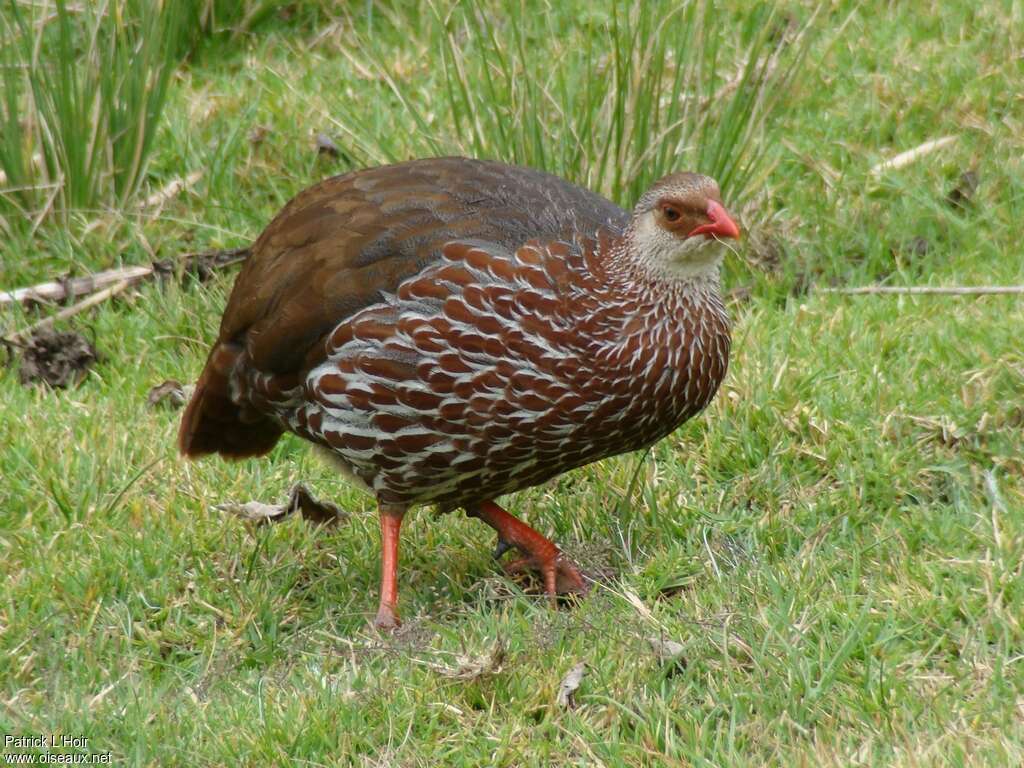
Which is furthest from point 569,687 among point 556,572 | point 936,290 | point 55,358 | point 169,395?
point 55,358

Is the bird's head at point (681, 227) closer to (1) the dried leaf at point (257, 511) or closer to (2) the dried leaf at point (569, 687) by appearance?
(2) the dried leaf at point (569, 687)

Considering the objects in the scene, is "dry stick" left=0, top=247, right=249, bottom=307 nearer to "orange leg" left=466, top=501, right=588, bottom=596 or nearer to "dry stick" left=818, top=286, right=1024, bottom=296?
"orange leg" left=466, top=501, right=588, bottom=596

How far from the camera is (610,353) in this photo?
4.33 meters

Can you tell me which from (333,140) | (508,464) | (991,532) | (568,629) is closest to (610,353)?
(508,464)

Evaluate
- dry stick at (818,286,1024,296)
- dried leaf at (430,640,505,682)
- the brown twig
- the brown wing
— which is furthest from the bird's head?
the brown twig

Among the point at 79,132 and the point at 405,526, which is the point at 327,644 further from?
the point at 79,132

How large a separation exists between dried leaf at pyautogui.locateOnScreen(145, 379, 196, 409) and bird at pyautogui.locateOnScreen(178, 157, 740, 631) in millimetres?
957

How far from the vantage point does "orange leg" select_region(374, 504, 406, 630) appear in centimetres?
451

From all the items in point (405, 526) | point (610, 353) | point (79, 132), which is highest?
point (610, 353)

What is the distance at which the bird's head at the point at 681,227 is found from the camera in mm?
4383

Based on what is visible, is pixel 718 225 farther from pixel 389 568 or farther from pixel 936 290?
pixel 936 290

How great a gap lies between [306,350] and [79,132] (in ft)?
7.19

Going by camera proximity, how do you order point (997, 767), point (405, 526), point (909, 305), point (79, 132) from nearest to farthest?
1. point (997, 767)
2. point (405, 526)
3. point (909, 305)
4. point (79, 132)

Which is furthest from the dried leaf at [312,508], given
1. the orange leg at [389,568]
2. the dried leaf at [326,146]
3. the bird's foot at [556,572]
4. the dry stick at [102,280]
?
the dried leaf at [326,146]
